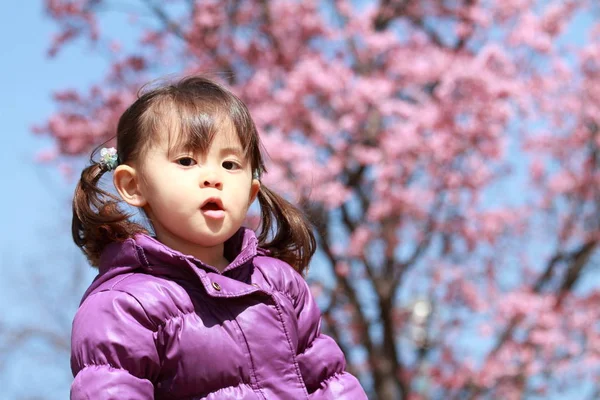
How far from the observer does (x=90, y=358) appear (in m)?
1.79

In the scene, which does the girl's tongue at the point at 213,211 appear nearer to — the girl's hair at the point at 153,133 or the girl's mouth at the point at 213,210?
the girl's mouth at the point at 213,210

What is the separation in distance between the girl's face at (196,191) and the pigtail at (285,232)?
23 centimetres

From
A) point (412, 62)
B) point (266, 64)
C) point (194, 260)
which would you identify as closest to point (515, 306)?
point (412, 62)

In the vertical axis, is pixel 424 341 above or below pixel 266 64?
below

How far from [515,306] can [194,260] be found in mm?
7359

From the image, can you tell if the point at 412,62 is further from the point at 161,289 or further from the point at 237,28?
the point at 161,289

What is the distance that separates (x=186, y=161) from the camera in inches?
77.1

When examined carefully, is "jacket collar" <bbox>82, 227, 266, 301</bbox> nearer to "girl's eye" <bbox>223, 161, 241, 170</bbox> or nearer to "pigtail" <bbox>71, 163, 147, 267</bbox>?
"pigtail" <bbox>71, 163, 147, 267</bbox>

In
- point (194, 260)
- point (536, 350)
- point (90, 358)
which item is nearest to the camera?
point (90, 358)


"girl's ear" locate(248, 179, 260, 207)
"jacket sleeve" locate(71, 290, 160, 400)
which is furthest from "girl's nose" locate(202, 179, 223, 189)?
"jacket sleeve" locate(71, 290, 160, 400)

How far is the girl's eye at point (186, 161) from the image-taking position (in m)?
1.95

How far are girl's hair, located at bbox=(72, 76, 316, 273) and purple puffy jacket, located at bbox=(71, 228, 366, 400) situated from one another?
72mm

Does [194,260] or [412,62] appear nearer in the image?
[194,260]

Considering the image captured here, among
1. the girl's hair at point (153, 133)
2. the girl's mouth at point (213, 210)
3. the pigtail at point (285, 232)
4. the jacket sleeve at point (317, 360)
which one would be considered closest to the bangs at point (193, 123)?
the girl's hair at point (153, 133)
